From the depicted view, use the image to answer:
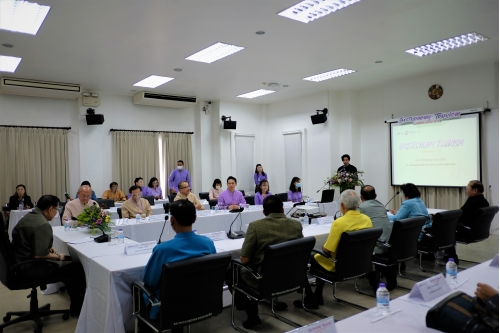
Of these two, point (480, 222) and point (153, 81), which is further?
point (153, 81)

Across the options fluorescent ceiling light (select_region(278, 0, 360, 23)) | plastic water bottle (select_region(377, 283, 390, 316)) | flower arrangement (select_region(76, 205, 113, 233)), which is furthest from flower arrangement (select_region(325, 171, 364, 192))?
plastic water bottle (select_region(377, 283, 390, 316))

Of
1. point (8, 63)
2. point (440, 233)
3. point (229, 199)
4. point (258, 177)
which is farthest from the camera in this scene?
point (258, 177)

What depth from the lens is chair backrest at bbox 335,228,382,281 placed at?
318cm

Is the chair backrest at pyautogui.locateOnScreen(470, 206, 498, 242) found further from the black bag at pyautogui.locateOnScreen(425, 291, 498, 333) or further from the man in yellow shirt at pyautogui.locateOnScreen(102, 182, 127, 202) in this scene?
the man in yellow shirt at pyautogui.locateOnScreen(102, 182, 127, 202)

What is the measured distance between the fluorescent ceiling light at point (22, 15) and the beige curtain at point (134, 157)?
A: 434cm

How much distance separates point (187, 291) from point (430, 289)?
136 centimetres

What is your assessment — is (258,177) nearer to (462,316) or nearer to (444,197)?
(444,197)

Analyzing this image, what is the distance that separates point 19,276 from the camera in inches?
121

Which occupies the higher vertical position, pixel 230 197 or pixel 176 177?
pixel 176 177

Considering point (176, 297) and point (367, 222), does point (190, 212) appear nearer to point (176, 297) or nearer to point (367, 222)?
point (176, 297)

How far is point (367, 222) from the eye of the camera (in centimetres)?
349

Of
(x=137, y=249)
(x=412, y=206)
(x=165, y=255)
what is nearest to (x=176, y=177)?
(x=412, y=206)

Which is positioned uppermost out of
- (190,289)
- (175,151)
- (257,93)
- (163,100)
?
(257,93)

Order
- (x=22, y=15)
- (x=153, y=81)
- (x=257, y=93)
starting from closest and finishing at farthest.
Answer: (x=22, y=15), (x=153, y=81), (x=257, y=93)
